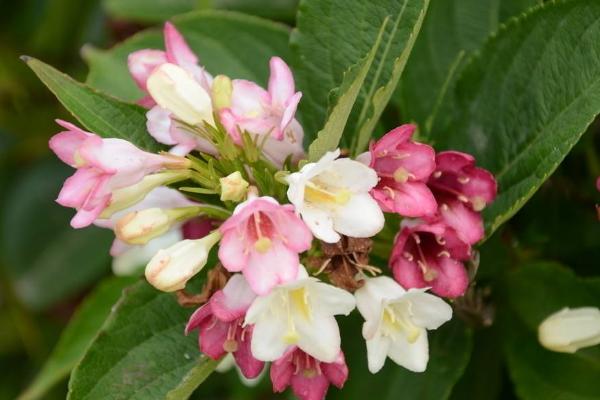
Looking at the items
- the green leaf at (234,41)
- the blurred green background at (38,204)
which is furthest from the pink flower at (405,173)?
the blurred green background at (38,204)

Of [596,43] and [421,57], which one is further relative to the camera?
[421,57]

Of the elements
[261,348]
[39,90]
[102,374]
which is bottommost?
[39,90]

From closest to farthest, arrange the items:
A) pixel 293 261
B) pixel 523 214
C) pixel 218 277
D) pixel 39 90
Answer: pixel 293 261, pixel 218 277, pixel 523 214, pixel 39 90

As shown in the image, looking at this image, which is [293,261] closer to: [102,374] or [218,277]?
[218,277]

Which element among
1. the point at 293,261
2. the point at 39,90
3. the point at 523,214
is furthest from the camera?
the point at 39,90

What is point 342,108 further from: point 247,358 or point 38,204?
point 38,204

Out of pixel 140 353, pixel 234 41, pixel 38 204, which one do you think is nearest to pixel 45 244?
pixel 38 204

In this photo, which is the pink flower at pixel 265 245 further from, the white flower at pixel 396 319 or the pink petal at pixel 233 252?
the white flower at pixel 396 319

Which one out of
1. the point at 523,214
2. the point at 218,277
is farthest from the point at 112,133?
the point at 523,214
